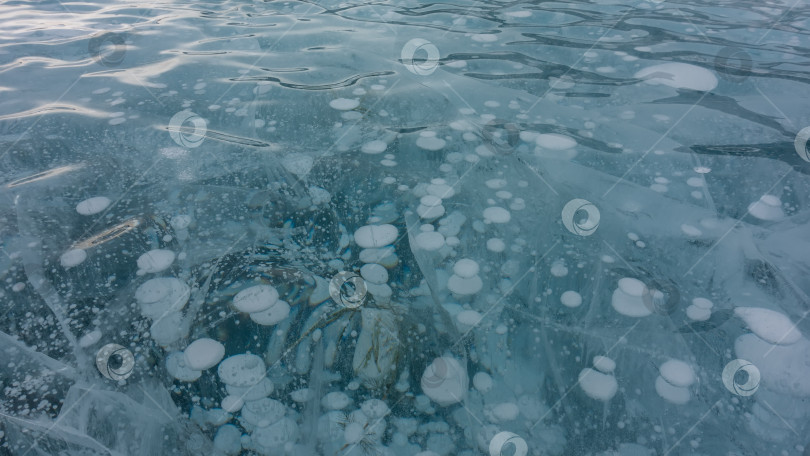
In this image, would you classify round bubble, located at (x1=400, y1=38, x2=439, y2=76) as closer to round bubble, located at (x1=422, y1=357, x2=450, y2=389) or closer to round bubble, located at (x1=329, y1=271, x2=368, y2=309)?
round bubble, located at (x1=329, y1=271, x2=368, y2=309)

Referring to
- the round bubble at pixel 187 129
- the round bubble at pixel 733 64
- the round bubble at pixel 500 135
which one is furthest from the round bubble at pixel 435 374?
the round bubble at pixel 733 64

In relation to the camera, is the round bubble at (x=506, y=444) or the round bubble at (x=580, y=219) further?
the round bubble at (x=580, y=219)

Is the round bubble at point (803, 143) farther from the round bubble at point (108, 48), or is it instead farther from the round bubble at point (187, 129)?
the round bubble at point (108, 48)

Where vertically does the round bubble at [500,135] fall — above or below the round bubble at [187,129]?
below

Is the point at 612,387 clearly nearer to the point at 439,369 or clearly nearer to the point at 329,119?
the point at 439,369

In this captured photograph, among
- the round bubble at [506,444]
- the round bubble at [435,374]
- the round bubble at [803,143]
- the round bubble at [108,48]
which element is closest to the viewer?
the round bubble at [506,444]

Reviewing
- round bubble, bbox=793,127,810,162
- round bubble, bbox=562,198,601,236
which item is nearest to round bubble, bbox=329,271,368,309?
round bubble, bbox=562,198,601,236
